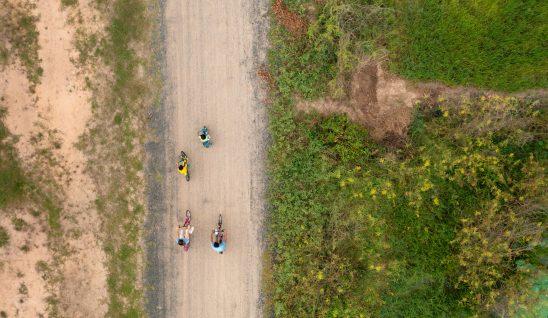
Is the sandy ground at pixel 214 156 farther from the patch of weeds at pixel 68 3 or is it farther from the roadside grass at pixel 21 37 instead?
the roadside grass at pixel 21 37

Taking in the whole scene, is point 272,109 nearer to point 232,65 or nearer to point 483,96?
point 232,65

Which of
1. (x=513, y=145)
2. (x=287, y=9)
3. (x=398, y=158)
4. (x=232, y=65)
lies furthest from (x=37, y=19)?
(x=513, y=145)

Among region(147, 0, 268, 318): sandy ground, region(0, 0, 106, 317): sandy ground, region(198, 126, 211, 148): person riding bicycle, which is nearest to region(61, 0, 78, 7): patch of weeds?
region(0, 0, 106, 317): sandy ground

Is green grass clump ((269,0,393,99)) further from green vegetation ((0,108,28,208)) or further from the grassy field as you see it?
green vegetation ((0,108,28,208))

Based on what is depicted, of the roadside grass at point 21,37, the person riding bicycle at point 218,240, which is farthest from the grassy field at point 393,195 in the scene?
the roadside grass at point 21,37

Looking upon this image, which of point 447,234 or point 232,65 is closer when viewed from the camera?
point 447,234

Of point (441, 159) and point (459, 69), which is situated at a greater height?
point (459, 69)

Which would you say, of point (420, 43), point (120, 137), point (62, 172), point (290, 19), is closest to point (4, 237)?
point (62, 172)
